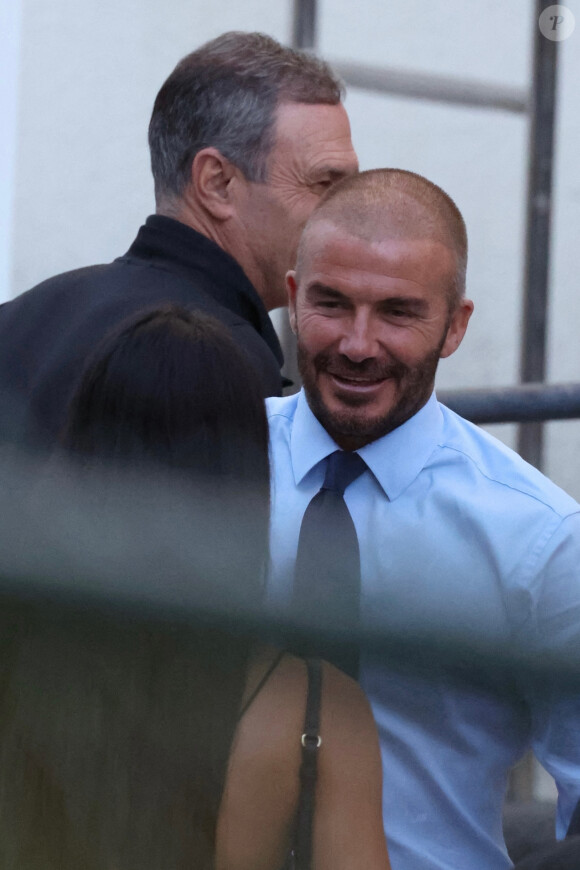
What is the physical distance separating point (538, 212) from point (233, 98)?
5.41 feet

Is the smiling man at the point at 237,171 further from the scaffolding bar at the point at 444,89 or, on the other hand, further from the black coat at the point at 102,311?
the scaffolding bar at the point at 444,89

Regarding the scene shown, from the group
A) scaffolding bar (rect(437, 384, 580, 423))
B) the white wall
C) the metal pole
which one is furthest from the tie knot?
the metal pole

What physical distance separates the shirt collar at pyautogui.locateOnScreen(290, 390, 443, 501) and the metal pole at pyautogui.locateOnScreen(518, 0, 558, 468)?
1.85m

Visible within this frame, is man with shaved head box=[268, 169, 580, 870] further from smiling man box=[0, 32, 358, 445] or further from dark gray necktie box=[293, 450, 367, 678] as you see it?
smiling man box=[0, 32, 358, 445]

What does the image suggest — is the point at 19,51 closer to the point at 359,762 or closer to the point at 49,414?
the point at 49,414

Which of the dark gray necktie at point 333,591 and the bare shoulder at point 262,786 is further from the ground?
the dark gray necktie at point 333,591

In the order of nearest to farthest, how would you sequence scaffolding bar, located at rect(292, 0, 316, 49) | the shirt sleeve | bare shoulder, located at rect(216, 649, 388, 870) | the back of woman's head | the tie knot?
the shirt sleeve → bare shoulder, located at rect(216, 649, 388, 870) → the back of woman's head → the tie knot → scaffolding bar, located at rect(292, 0, 316, 49)

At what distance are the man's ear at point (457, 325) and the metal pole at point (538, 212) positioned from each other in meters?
1.74

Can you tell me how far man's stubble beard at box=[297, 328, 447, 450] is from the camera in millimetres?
1319

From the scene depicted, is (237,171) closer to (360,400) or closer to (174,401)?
(360,400)

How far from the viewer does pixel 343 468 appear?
1.30 meters

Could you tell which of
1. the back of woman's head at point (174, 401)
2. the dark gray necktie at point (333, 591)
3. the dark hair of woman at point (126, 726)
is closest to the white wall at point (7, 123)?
the back of woman's head at point (174, 401)

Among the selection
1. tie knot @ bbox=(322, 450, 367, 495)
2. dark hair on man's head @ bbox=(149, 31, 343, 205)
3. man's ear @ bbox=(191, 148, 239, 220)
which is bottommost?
tie knot @ bbox=(322, 450, 367, 495)

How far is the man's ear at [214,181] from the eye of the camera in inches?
68.3
